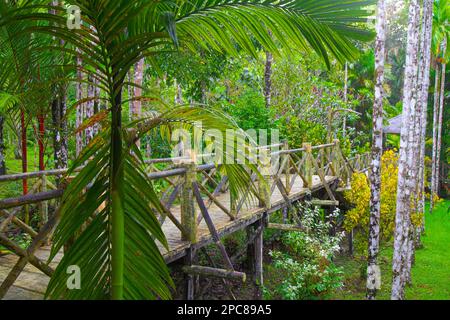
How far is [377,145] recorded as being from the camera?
6742mm

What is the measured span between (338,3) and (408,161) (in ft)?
17.2

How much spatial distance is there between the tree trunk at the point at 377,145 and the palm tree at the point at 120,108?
14.3 feet

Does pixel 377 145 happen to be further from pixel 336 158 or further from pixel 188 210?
pixel 336 158

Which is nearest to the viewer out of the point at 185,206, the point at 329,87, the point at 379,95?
the point at 185,206

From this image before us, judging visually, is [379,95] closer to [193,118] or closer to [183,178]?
[183,178]

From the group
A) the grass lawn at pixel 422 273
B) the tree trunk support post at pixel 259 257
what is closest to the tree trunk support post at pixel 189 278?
the tree trunk support post at pixel 259 257

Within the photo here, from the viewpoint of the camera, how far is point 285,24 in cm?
243

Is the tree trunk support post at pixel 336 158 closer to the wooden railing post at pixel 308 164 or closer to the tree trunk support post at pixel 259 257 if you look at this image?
the wooden railing post at pixel 308 164

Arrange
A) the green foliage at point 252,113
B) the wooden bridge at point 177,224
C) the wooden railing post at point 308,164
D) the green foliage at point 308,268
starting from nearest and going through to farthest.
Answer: the wooden bridge at point 177,224, the green foliage at point 308,268, the wooden railing post at point 308,164, the green foliage at point 252,113

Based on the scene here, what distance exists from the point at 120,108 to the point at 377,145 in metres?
5.37

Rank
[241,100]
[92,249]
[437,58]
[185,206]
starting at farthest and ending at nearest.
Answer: [437,58] < [241,100] < [185,206] < [92,249]

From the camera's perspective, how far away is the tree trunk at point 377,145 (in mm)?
6406

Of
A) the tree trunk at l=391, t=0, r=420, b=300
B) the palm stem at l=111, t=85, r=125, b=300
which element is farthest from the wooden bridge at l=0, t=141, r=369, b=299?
the tree trunk at l=391, t=0, r=420, b=300

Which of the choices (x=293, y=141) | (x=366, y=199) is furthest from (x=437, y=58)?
(x=366, y=199)
